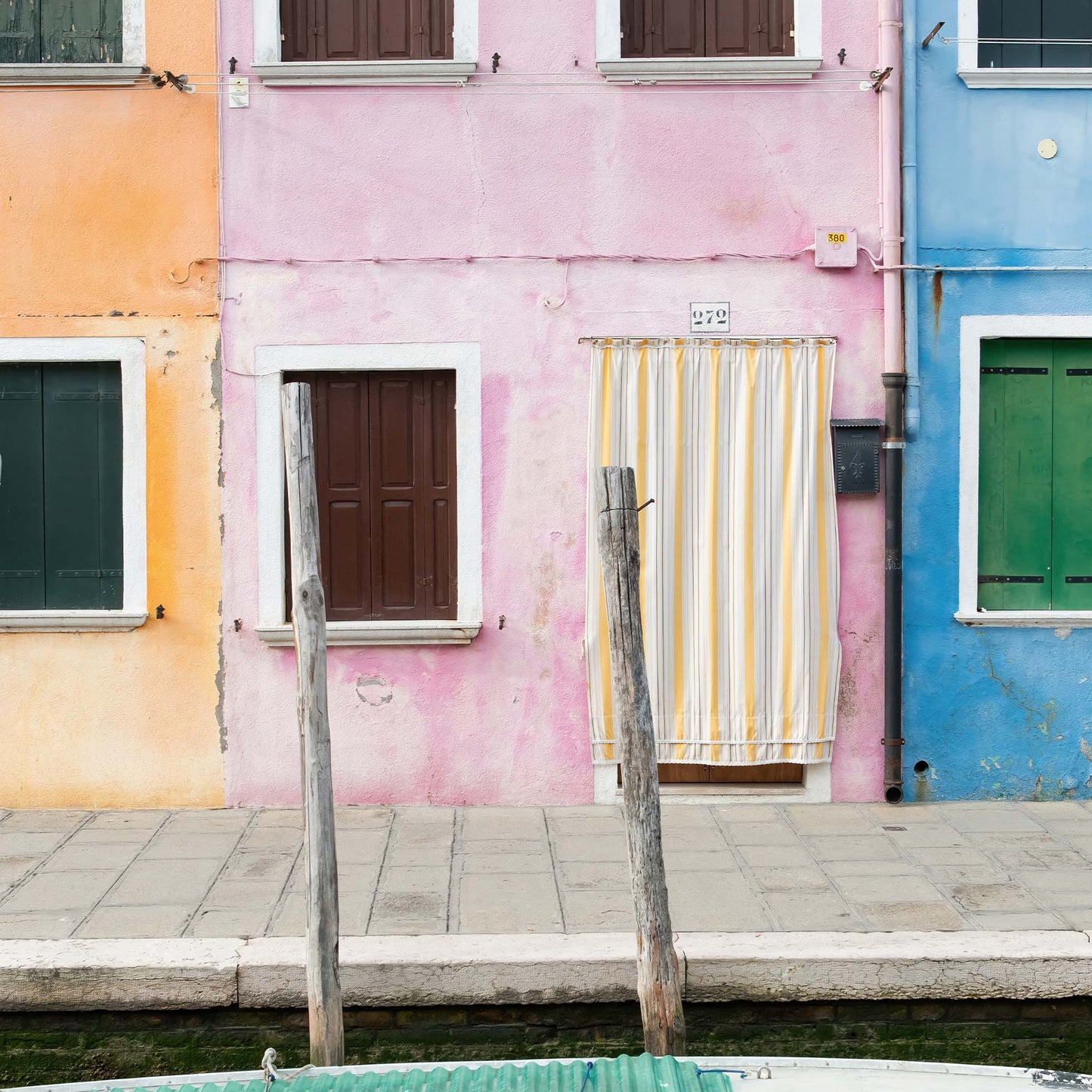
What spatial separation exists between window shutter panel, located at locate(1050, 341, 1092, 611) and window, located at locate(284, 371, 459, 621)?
3.42 meters

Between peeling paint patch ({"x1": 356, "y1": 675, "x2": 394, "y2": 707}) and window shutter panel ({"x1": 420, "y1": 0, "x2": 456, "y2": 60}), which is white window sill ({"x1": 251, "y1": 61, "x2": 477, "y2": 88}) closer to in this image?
window shutter panel ({"x1": 420, "y1": 0, "x2": 456, "y2": 60})

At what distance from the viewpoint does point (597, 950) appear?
192 inches

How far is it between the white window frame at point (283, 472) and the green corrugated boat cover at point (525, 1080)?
135 inches

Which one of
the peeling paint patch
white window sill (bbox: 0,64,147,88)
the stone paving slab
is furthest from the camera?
the peeling paint patch

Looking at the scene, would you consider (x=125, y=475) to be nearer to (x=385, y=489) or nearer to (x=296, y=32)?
Result: (x=385, y=489)

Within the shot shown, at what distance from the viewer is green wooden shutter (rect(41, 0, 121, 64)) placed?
7.00 m

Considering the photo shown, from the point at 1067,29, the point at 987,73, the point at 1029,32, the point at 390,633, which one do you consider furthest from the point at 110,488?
the point at 1067,29

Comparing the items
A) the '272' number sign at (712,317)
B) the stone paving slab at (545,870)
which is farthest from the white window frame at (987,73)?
the stone paving slab at (545,870)

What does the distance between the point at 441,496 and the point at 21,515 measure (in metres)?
2.35

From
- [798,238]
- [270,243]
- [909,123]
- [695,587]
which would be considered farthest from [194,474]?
[909,123]

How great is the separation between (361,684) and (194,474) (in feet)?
4.89

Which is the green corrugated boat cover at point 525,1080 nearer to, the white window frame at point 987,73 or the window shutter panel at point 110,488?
the window shutter panel at point 110,488

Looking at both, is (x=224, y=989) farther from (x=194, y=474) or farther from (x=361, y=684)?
(x=194, y=474)

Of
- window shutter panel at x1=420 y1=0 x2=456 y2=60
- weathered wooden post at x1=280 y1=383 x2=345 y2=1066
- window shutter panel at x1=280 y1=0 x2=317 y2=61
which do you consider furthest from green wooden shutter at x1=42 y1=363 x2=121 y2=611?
weathered wooden post at x1=280 y1=383 x2=345 y2=1066
